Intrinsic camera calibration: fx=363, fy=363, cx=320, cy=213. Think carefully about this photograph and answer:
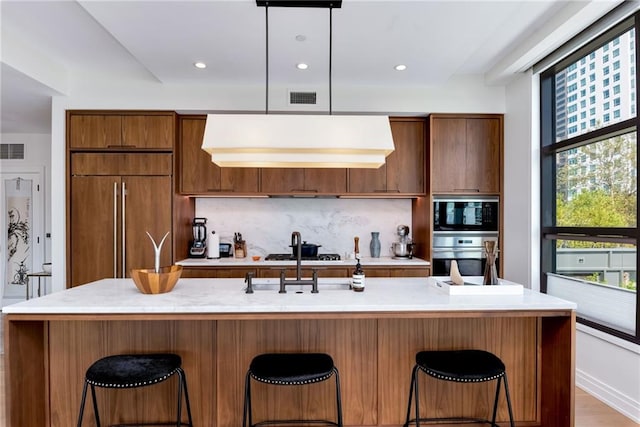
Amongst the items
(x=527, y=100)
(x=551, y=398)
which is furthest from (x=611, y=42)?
(x=551, y=398)

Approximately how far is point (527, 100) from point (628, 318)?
2.00m

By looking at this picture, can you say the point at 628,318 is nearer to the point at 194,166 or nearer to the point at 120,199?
the point at 194,166

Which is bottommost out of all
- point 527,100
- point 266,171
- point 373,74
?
point 266,171

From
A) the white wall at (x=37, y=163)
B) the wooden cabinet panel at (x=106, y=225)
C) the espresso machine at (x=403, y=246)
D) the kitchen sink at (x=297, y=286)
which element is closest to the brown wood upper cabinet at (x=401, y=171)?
the espresso machine at (x=403, y=246)

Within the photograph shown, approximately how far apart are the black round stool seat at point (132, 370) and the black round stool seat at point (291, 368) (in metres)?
0.43

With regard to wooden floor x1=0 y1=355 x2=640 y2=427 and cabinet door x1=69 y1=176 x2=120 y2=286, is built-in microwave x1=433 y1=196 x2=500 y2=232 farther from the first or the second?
cabinet door x1=69 y1=176 x2=120 y2=286

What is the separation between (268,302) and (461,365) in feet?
3.35

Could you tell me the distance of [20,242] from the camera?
536cm

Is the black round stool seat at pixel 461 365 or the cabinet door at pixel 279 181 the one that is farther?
the cabinet door at pixel 279 181

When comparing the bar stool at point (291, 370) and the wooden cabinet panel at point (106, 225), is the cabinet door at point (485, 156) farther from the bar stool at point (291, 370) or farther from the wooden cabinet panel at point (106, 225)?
the wooden cabinet panel at point (106, 225)

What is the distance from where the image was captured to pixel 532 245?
3.36 m

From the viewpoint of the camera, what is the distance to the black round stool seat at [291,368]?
1696mm

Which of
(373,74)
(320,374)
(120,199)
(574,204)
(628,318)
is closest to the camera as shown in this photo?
(320,374)

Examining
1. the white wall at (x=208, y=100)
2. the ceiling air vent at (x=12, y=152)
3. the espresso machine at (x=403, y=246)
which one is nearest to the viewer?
the white wall at (x=208, y=100)
